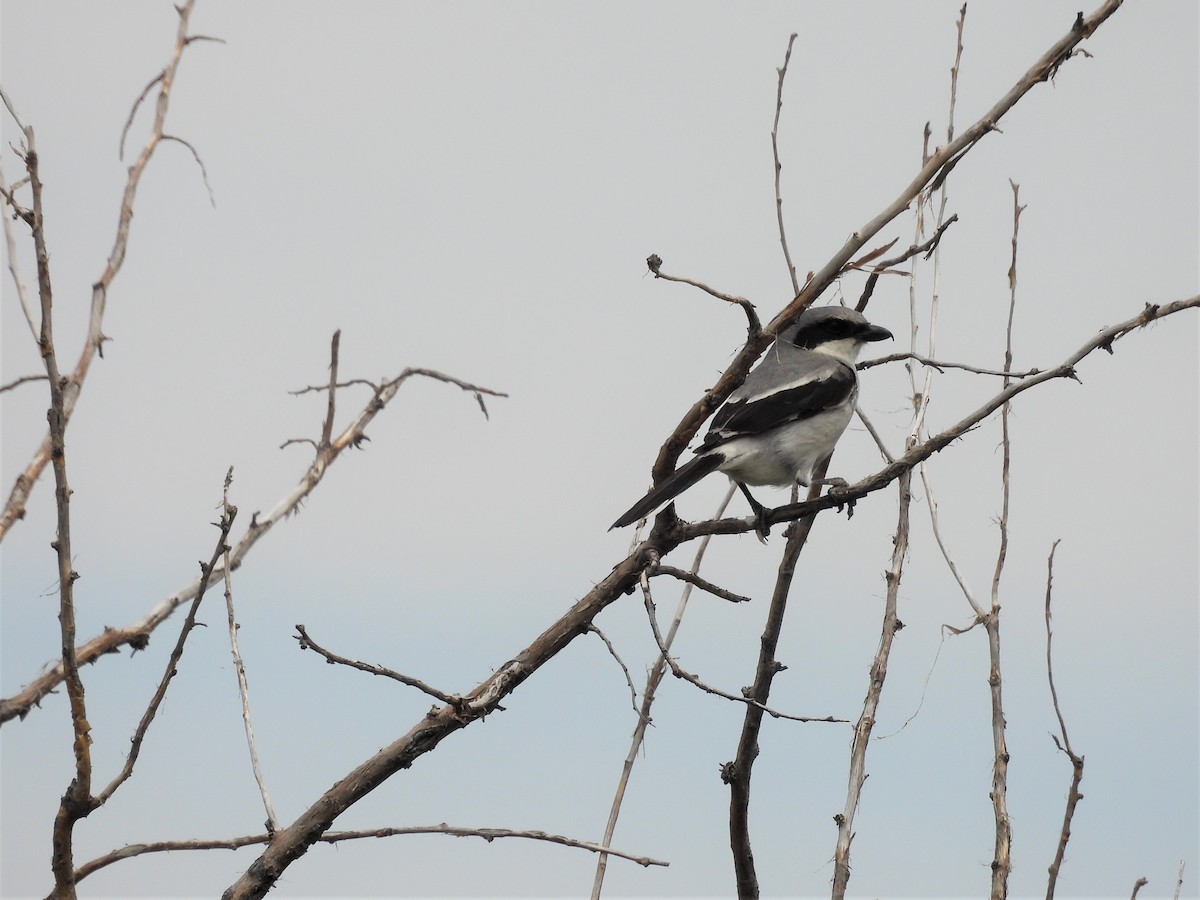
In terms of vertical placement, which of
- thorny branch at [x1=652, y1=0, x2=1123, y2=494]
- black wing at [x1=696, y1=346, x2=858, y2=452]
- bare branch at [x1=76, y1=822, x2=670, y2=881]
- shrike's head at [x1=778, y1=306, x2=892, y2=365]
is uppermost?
shrike's head at [x1=778, y1=306, x2=892, y2=365]

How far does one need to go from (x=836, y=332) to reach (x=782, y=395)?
49.8 inches

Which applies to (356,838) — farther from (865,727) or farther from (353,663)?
(865,727)

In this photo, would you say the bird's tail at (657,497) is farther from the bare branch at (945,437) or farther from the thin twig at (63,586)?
the thin twig at (63,586)

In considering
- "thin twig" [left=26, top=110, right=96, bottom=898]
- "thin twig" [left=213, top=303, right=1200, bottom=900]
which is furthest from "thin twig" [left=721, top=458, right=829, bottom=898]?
"thin twig" [left=26, top=110, right=96, bottom=898]

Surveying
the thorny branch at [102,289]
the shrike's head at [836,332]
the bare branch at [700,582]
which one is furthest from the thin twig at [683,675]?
the shrike's head at [836,332]

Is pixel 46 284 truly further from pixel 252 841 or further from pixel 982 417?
pixel 982 417

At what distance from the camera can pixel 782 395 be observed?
556cm

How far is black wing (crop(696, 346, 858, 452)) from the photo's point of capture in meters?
5.26

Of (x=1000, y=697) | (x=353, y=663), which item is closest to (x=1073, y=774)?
(x=1000, y=697)

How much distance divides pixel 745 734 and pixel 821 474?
5.69 feet

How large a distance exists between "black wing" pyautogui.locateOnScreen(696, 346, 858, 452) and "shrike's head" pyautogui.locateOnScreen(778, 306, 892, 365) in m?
0.42

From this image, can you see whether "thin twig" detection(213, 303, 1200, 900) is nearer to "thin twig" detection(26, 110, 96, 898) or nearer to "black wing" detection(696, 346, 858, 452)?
"thin twig" detection(26, 110, 96, 898)

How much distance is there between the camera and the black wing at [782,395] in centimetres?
526

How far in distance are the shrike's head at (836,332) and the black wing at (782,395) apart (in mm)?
419
